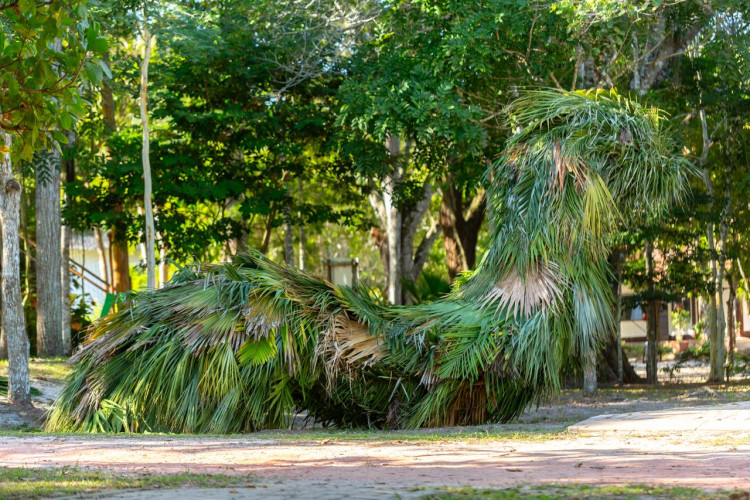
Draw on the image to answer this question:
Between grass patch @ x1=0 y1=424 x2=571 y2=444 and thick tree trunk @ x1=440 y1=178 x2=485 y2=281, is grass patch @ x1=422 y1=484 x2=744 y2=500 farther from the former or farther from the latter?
thick tree trunk @ x1=440 y1=178 x2=485 y2=281

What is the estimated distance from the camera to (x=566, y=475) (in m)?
5.75

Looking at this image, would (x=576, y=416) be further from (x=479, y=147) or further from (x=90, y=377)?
(x=90, y=377)

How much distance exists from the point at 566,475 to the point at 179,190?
11689 mm

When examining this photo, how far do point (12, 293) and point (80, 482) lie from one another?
7.07 meters

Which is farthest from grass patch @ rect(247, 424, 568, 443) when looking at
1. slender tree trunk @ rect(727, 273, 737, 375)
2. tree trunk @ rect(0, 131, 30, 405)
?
slender tree trunk @ rect(727, 273, 737, 375)

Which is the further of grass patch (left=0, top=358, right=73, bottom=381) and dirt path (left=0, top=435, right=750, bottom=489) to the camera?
grass patch (left=0, top=358, right=73, bottom=381)

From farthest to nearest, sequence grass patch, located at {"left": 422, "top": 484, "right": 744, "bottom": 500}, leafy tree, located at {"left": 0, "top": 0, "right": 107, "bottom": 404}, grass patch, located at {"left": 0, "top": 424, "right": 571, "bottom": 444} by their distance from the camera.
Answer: grass patch, located at {"left": 0, "top": 424, "right": 571, "bottom": 444}
leafy tree, located at {"left": 0, "top": 0, "right": 107, "bottom": 404}
grass patch, located at {"left": 422, "top": 484, "right": 744, "bottom": 500}

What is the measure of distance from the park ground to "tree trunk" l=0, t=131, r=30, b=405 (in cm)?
303

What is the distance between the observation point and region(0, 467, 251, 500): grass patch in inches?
200

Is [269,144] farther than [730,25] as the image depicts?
Yes

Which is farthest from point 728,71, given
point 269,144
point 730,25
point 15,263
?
point 15,263

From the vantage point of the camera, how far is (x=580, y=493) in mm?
4973

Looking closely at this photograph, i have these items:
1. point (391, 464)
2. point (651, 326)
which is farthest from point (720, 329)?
point (391, 464)

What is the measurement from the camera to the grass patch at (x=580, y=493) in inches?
191
